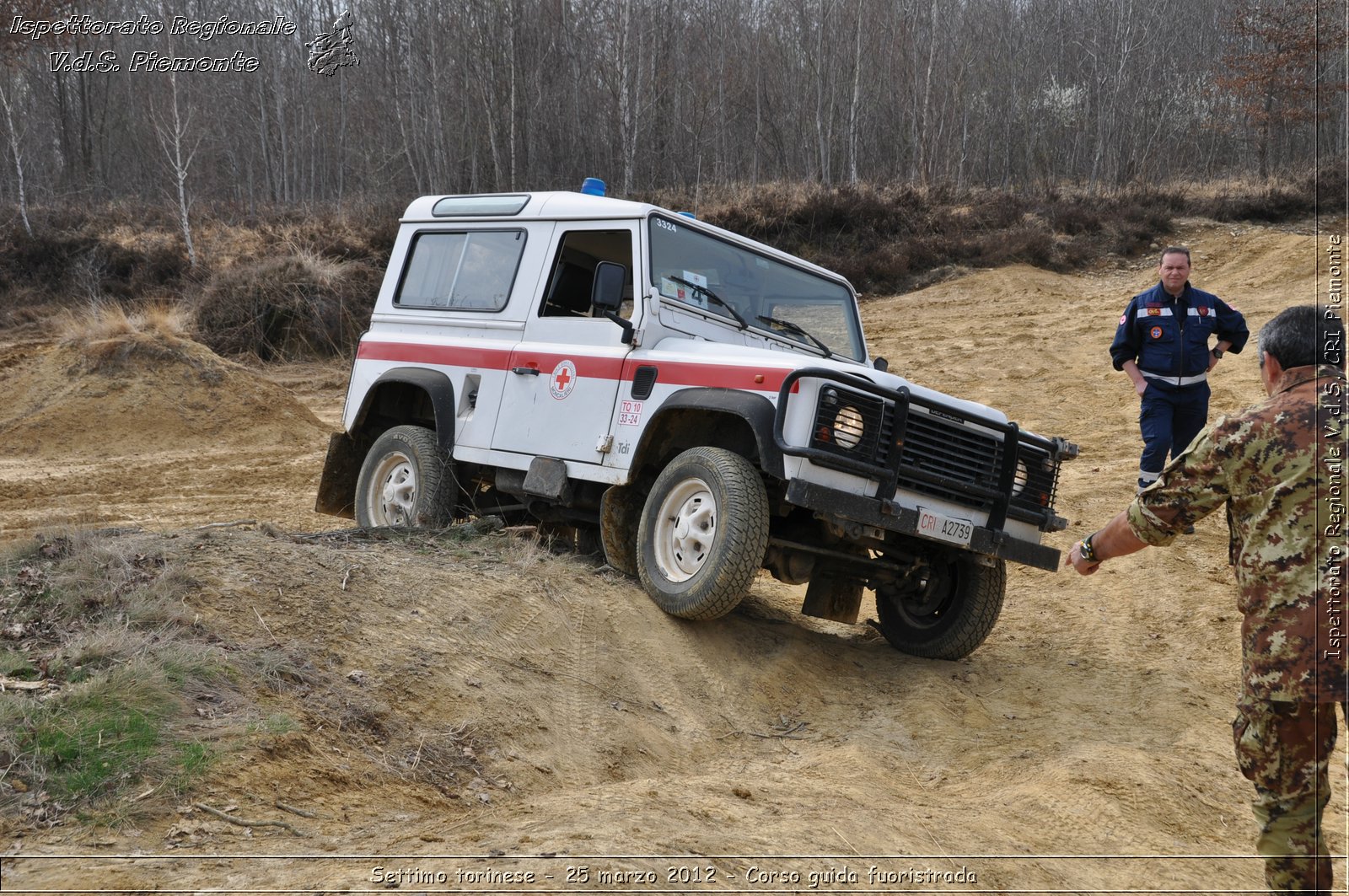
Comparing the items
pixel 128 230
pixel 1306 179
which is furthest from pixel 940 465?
pixel 128 230

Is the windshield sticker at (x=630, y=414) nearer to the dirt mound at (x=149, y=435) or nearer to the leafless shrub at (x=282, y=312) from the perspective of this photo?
the dirt mound at (x=149, y=435)

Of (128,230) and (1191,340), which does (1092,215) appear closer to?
(1191,340)

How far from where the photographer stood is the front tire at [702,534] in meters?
5.62

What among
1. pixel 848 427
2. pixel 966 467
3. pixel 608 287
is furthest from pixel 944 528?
pixel 608 287

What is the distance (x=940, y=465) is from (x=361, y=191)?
29913 millimetres

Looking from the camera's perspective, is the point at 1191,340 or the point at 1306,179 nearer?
the point at 1191,340

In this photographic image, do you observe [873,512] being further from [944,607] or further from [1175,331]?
[1175,331]

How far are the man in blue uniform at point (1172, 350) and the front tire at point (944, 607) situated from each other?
183cm

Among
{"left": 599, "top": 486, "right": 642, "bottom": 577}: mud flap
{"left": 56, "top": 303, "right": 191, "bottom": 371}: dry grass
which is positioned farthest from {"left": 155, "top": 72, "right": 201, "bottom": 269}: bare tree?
{"left": 599, "top": 486, "right": 642, "bottom": 577}: mud flap

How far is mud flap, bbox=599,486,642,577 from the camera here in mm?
6605

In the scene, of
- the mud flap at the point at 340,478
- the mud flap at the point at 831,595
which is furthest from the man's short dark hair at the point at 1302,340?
the mud flap at the point at 340,478

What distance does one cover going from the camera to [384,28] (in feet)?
108

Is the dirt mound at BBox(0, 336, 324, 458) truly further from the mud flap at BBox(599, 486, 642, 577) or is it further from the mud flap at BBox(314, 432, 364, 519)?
the mud flap at BBox(599, 486, 642, 577)

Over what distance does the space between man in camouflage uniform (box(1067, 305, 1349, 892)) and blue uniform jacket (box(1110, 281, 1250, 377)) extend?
14.4ft
